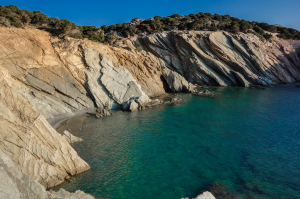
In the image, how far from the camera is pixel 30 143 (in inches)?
460

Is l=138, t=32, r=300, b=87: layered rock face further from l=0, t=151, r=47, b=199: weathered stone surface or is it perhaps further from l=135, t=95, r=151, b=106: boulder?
l=0, t=151, r=47, b=199: weathered stone surface

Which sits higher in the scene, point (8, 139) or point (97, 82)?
point (97, 82)

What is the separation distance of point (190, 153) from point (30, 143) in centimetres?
1278

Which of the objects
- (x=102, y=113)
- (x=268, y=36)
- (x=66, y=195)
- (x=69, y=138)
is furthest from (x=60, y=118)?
(x=268, y=36)

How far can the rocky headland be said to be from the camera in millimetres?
11391

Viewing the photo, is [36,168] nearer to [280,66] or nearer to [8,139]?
[8,139]

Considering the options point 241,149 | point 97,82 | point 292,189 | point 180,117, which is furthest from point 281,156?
point 97,82

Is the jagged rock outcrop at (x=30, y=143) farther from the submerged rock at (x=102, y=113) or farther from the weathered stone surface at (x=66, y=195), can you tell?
the submerged rock at (x=102, y=113)

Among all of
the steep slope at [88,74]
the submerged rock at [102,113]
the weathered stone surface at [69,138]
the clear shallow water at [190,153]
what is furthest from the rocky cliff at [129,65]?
the weathered stone surface at [69,138]

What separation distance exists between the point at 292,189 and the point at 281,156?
443 cm

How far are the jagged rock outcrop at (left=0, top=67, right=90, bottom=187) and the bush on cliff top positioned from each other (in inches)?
1029

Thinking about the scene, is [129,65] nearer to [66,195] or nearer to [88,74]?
[88,74]

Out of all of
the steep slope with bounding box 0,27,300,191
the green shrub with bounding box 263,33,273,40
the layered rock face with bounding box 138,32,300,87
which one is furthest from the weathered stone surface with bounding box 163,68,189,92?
the green shrub with bounding box 263,33,273,40

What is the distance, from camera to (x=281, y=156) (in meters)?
15.9
